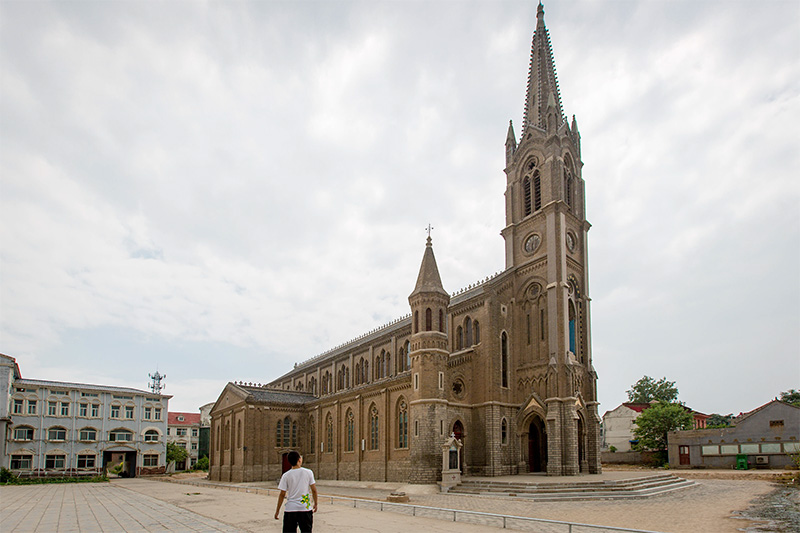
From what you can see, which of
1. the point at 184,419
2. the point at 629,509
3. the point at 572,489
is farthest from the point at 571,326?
the point at 184,419

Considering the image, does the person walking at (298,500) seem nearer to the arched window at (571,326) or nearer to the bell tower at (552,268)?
the bell tower at (552,268)

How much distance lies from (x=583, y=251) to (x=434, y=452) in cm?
2175

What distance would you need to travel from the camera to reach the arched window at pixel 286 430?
5494 cm

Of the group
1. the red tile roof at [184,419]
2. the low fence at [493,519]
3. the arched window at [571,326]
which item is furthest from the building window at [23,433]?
the arched window at [571,326]

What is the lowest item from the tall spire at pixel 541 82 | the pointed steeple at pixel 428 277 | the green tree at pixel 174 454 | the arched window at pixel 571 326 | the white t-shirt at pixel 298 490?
the green tree at pixel 174 454

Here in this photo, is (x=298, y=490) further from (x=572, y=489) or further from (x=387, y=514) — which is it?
(x=572, y=489)

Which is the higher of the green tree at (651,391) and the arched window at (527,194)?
the arched window at (527,194)

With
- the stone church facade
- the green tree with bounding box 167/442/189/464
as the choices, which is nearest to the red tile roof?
the green tree with bounding box 167/442/189/464

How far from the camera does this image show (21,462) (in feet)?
211

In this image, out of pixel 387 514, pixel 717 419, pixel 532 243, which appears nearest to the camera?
pixel 387 514

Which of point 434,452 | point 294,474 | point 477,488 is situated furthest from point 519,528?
point 434,452

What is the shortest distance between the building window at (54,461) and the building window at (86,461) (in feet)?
6.44

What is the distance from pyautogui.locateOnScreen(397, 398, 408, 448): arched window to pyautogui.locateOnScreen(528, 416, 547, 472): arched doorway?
32.3 feet

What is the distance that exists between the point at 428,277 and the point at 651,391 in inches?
2705
